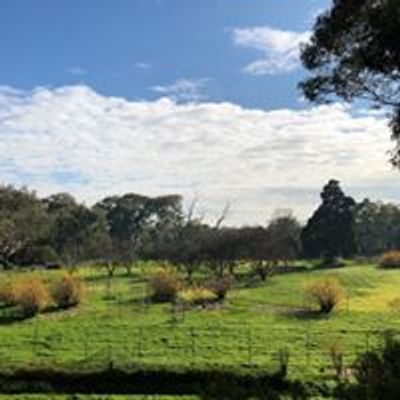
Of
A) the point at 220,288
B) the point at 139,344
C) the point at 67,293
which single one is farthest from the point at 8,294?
the point at 139,344

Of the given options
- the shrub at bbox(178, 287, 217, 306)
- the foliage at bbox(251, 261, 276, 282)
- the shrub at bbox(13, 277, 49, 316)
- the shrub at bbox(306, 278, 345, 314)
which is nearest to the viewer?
the shrub at bbox(13, 277, 49, 316)

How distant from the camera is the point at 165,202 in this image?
616ft

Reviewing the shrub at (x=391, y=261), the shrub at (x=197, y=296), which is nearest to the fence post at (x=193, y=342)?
the shrub at (x=197, y=296)

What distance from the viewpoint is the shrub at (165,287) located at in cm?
7156

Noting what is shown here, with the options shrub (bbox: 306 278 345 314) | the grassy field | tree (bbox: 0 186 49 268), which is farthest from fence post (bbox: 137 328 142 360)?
tree (bbox: 0 186 49 268)

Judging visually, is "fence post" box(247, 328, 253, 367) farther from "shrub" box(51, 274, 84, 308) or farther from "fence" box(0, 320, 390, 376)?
"shrub" box(51, 274, 84, 308)

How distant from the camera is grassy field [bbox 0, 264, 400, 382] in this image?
140ft

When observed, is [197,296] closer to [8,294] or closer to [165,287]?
[165,287]

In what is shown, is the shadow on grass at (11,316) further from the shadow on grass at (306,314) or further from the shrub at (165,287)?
the shadow on grass at (306,314)

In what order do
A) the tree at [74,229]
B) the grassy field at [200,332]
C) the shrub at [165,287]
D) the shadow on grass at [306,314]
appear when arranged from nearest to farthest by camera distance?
the grassy field at [200,332], the shadow on grass at [306,314], the shrub at [165,287], the tree at [74,229]

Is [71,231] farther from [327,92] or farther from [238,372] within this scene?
[327,92]

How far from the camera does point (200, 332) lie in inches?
2042

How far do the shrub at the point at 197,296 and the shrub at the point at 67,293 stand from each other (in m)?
8.16

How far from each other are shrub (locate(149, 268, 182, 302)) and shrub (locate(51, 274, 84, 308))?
732 cm
